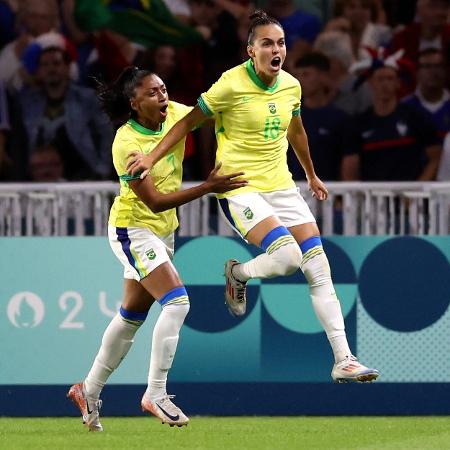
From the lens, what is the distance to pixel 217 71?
1372 cm

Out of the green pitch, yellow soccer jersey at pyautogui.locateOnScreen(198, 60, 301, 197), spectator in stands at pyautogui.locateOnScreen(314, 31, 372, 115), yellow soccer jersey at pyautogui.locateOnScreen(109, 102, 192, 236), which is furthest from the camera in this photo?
spectator in stands at pyautogui.locateOnScreen(314, 31, 372, 115)

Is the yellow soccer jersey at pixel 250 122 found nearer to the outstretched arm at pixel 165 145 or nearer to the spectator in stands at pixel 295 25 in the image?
the outstretched arm at pixel 165 145

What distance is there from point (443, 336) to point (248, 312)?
4.73 ft

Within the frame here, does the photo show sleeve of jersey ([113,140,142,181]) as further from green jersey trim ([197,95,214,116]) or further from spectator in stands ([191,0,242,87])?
spectator in stands ([191,0,242,87])

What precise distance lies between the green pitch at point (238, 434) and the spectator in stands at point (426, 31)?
4.34 meters

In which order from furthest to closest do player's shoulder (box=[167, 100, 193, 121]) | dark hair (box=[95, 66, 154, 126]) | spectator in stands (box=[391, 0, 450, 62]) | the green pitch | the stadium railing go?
spectator in stands (box=[391, 0, 450, 62]) → the stadium railing → player's shoulder (box=[167, 100, 193, 121]) → dark hair (box=[95, 66, 154, 126]) → the green pitch

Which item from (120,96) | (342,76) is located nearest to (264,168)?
(120,96)

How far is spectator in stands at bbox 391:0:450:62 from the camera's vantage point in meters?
13.7

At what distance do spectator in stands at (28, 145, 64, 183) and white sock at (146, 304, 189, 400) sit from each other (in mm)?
4617

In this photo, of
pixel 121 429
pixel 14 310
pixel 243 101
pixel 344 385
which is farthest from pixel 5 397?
pixel 243 101

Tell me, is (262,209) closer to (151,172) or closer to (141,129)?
(151,172)

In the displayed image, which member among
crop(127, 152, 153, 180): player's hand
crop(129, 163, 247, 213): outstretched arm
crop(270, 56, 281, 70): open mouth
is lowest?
crop(129, 163, 247, 213): outstretched arm

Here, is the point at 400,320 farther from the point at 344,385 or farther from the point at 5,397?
the point at 5,397

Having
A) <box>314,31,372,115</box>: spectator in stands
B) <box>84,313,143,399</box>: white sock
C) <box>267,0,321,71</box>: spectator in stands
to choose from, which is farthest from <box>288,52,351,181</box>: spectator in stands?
<box>84,313,143,399</box>: white sock
